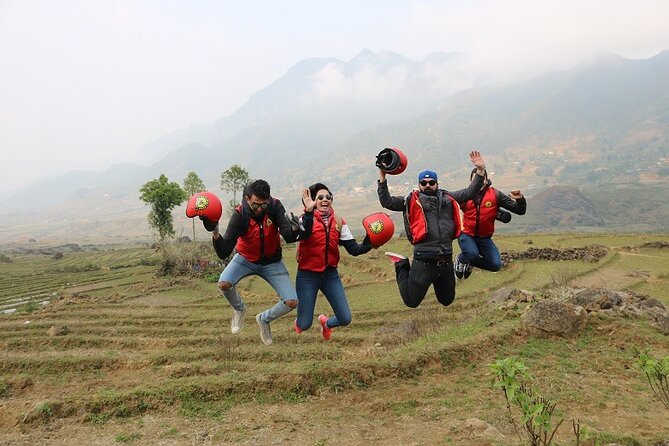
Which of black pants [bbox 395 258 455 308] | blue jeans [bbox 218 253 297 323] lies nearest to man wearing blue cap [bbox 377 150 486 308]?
black pants [bbox 395 258 455 308]

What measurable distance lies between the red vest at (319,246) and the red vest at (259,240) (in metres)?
0.46

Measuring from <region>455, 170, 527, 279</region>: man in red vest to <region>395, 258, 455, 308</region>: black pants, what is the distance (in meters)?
0.97

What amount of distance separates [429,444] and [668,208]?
13903 centimetres

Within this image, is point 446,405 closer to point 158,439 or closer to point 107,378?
point 158,439

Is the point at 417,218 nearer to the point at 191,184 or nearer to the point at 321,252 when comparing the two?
the point at 321,252

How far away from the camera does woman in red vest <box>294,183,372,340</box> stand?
7.14 meters

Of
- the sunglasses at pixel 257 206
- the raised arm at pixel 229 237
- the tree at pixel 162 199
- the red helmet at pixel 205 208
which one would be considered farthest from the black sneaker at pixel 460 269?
the tree at pixel 162 199

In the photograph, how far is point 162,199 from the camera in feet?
143

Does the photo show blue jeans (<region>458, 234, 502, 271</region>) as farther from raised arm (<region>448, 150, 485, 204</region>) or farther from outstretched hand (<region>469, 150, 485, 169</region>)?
outstretched hand (<region>469, 150, 485, 169</region>)

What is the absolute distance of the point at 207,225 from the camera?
6945mm

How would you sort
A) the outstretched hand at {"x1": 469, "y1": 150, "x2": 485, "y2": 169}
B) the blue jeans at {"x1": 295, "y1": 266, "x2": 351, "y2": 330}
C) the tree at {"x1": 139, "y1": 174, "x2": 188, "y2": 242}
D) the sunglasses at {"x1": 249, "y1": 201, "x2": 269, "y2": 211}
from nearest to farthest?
1. the sunglasses at {"x1": 249, "y1": 201, "x2": 269, "y2": 211}
2. the outstretched hand at {"x1": 469, "y1": 150, "x2": 485, "y2": 169}
3. the blue jeans at {"x1": 295, "y1": 266, "x2": 351, "y2": 330}
4. the tree at {"x1": 139, "y1": 174, "x2": 188, "y2": 242}

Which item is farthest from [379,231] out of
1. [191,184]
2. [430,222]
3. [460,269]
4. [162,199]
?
[191,184]

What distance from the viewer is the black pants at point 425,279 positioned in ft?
23.7

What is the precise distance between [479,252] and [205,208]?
538 cm
